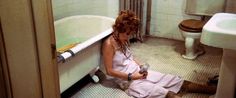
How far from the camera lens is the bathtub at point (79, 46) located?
1879 millimetres

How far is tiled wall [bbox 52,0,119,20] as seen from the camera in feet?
8.51

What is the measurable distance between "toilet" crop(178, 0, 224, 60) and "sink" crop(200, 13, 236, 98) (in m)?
0.91

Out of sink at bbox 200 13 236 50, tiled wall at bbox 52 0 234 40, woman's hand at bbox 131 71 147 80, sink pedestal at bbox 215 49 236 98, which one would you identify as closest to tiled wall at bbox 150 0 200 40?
tiled wall at bbox 52 0 234 40

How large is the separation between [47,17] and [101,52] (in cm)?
129

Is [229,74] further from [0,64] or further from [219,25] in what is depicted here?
[0,64]

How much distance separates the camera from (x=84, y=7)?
114 inches

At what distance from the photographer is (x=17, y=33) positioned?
854mm

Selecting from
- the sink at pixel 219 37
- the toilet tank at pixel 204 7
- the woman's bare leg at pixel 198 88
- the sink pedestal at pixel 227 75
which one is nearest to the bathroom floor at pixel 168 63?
the woman's bare leg at pixel 198 88

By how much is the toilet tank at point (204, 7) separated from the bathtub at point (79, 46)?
1188 millimetres

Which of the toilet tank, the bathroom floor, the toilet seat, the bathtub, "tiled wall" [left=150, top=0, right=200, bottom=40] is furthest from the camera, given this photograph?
"tiled wall" [left=150, top=0, right=200, bottom=40]

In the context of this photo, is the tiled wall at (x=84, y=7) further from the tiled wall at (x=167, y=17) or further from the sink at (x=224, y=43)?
the sink at (x=224, y=43)

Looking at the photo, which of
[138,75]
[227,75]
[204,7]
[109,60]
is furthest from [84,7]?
[227,75]

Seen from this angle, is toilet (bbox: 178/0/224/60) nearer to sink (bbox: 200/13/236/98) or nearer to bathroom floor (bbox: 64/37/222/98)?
bathroom floor (bbox: 64/37/222/98)

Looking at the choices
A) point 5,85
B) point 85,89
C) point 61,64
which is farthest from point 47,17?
point 85,89
